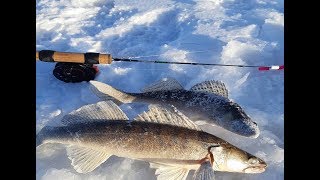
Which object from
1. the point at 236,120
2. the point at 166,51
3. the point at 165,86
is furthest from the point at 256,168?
the point at 166,51

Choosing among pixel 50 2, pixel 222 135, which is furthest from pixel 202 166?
pixel 50 2

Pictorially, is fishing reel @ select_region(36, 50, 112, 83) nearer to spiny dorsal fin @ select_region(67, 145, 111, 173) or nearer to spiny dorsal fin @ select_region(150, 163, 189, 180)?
spiny dorsal fin @ select_region(67, 145, 111, 173)

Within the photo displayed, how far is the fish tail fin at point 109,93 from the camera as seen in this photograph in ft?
8.64

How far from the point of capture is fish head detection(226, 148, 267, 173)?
2.29 m

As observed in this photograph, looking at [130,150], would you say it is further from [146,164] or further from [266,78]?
[266,78]

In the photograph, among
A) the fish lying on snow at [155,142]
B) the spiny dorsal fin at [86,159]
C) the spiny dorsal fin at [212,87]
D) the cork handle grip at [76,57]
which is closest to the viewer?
the fish lying on snow at [155,142]

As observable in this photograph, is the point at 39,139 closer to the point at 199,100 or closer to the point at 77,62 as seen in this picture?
the point at 77,62

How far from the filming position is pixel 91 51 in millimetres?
3016

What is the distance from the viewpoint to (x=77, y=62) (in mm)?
2768

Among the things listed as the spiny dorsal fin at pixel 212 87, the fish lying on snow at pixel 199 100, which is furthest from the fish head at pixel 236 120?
the spiny dorsal fin at pixel 212 87

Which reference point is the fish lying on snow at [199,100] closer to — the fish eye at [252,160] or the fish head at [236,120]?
the fish head at [236,120]

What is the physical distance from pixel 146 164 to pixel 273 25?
1349 millimetres

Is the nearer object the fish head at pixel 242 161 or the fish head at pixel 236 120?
the fish head at pixel 242 161

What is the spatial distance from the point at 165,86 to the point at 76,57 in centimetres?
59
